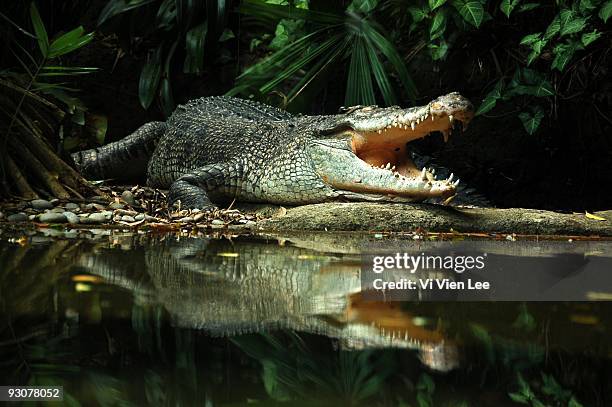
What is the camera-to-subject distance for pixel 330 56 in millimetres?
7273

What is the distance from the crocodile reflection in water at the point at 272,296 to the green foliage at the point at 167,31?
5.01 metres

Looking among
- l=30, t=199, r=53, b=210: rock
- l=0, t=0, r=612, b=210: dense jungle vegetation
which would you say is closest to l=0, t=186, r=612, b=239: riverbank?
l=30, t=199, r=53, b=210: rock

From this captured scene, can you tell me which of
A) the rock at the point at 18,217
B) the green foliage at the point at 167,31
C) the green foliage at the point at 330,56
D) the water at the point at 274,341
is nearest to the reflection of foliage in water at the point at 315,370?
the water at the point at 274,341

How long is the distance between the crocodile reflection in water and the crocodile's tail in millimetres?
4420

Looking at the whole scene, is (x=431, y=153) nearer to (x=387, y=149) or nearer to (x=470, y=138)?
(x=470, y=138)

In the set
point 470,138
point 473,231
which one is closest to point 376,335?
point 473,231

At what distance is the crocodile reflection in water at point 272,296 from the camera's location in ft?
5.54

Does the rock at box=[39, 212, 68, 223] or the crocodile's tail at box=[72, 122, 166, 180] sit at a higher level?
the crocodile's tail at box=[72, 122, 166, 180]

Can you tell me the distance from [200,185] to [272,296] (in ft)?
12.9

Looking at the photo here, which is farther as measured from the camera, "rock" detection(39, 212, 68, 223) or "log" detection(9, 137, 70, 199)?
"log" detection(9, 137, 70, 199)

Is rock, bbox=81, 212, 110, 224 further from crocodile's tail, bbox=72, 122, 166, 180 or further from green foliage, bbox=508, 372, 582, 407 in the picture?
green foliage, bbox=508, 372, 582, 407

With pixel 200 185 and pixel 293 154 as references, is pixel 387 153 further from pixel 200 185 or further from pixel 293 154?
pixel 200 185

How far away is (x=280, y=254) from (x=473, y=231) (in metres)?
1.80

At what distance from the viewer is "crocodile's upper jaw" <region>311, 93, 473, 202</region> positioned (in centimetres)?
485
